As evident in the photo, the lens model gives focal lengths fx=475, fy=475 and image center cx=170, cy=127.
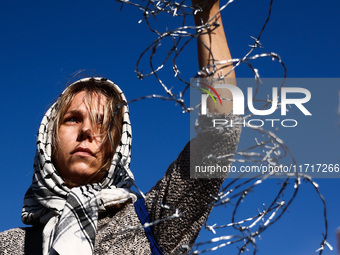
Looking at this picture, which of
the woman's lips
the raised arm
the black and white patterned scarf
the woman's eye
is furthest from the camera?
the woman's eye

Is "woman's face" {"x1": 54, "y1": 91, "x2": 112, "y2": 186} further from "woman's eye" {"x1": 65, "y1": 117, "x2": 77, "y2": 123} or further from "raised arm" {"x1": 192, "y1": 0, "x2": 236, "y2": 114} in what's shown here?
"raised arm" {"x1": 192, "y1": 0, "x2": 236, "y2": 114}

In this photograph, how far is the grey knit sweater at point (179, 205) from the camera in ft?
3.42

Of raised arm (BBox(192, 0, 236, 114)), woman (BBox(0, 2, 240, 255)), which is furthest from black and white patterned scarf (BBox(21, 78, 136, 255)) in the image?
raised arm (BBox(192, 0, 236, 114))

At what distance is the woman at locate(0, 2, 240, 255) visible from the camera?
110 centimetres

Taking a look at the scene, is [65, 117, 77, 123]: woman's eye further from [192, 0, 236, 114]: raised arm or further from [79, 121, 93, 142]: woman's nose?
[192, 0, 236, 114]: raised arm

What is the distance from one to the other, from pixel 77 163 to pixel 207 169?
0.47 m

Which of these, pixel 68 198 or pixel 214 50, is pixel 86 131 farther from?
pixel 214 50

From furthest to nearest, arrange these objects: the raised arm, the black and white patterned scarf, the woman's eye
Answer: the woman's eye < the black and white patterned scarf < the raised arm

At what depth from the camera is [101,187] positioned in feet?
4.65

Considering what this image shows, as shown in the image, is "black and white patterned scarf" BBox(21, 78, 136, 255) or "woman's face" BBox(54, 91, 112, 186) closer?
"black and white patterned scarf" BBox(21, 78, 136, 255)

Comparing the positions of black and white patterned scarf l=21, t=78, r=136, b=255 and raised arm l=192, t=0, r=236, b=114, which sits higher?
raised arm l=192, t=0, r=236, b=114

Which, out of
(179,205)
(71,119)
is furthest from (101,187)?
(179,205)

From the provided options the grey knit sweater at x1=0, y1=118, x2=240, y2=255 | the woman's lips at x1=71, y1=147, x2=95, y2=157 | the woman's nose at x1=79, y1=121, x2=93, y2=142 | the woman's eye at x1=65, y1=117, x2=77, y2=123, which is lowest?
the grey knit sweater at x1=0, y1=118, x2=240, y2=255

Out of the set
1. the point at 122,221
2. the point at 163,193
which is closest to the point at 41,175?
the point at 122,221
